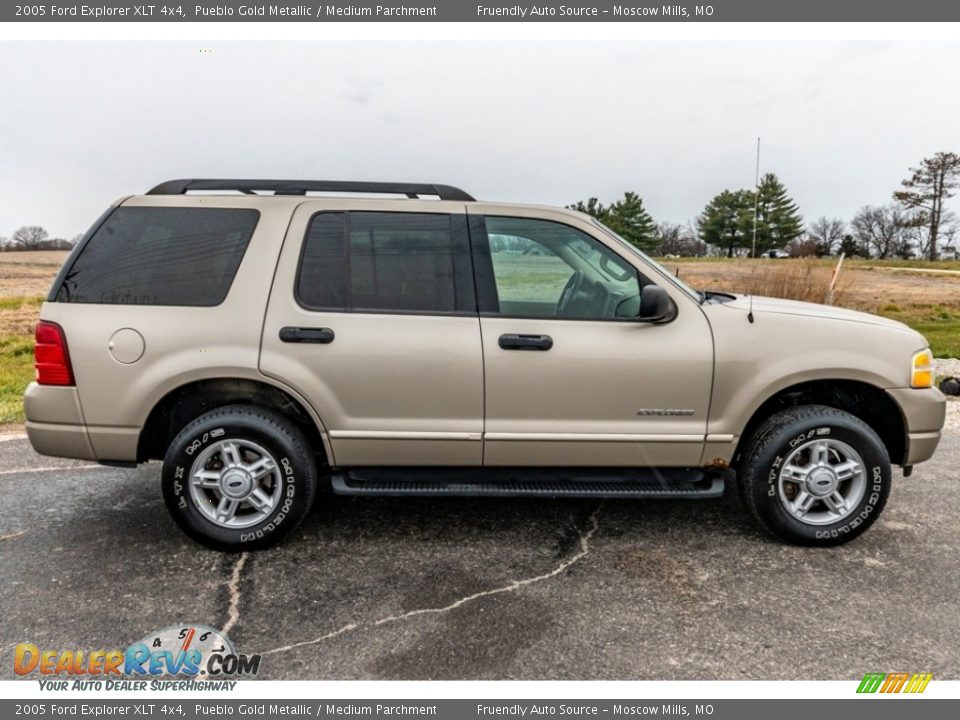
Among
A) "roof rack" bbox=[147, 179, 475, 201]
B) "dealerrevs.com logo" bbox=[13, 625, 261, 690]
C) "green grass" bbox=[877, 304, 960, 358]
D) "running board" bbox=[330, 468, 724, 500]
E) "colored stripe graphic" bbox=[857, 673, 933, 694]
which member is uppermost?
"roof rack" bbox=[147, 179, 475, 201]

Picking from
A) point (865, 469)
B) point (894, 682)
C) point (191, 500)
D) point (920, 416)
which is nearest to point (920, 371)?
point (920, 416)

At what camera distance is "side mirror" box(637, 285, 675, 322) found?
353 cm

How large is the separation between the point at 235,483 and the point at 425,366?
1173mm

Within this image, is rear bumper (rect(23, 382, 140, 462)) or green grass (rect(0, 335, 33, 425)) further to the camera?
green grass (rect(0, 335, 33, 425))

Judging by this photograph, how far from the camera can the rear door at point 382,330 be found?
12.0 feet

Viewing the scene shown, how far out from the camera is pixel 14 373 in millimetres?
10078

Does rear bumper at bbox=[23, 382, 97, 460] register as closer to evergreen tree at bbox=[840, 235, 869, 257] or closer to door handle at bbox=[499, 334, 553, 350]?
door handle at bbox=[499, 334, 553, 350]

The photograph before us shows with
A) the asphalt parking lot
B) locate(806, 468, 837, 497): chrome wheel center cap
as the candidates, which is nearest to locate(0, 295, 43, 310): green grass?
the asphalt parking lot

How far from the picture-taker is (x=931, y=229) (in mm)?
61000

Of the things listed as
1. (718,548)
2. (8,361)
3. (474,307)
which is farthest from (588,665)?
(8,361)

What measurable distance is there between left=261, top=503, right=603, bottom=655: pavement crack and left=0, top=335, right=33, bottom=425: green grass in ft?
17.7

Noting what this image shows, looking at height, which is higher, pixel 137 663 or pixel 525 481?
pixel 525 481

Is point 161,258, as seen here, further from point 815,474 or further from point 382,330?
point 815,474

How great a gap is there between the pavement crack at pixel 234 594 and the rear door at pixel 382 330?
729 millimetres
